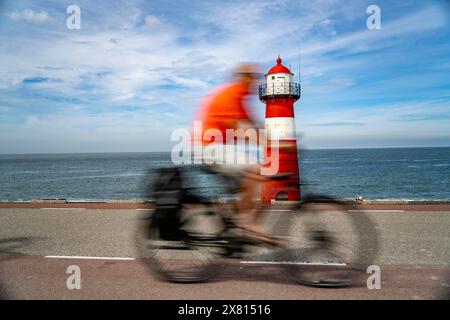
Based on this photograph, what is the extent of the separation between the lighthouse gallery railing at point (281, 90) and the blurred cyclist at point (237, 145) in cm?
1298

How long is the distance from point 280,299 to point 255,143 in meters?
1.68

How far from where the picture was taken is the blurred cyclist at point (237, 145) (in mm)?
4047

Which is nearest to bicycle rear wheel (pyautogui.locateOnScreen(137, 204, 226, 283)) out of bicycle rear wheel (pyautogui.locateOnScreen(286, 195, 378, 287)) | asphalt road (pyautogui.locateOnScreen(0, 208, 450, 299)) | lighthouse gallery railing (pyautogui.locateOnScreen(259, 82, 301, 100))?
asphalt road (pyautogui.locateOnScreen(0, 208, 450, 299))

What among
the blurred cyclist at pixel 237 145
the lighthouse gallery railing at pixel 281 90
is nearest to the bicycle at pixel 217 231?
the blurred cyclist at pixel 237 145

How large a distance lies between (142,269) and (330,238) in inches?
92.7

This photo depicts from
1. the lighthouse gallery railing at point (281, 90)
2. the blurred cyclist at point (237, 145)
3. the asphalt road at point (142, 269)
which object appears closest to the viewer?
the asphalt road at point (142, 269)

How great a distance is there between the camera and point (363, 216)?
3910 millimetres

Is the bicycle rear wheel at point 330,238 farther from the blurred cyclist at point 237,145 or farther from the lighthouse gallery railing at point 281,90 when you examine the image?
the lighthouse gallery railing at point 281,90

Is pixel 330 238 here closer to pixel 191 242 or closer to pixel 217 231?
pixel 217 231

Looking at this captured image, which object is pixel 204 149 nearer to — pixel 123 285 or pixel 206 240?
pixel 206 240

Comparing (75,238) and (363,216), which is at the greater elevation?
(363,216)

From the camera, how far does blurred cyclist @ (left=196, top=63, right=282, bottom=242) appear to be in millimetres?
4047

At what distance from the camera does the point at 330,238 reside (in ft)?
13.4
